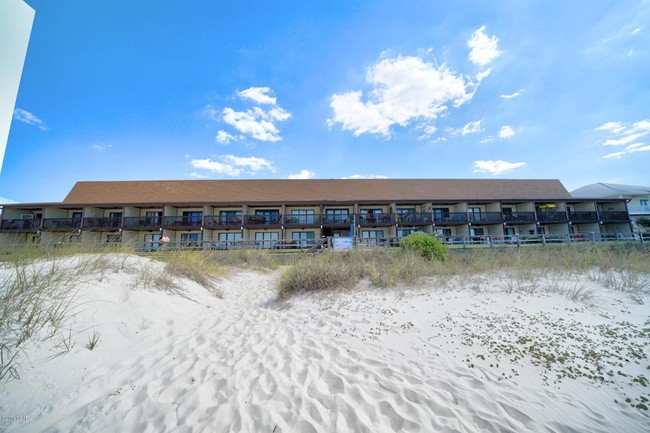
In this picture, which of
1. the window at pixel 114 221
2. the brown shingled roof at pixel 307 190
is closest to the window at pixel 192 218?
the brown shingled roof at pixel 307 190

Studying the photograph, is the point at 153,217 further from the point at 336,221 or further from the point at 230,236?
the point at 336,221

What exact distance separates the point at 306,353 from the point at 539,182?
39.2 metres

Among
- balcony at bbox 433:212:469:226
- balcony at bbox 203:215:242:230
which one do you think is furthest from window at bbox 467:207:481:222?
balcony at bbox 203:215:242:230

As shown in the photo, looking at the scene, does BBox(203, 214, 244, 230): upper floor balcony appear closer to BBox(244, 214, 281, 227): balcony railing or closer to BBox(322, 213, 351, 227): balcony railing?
BBox(244, 214, 281, 227): balcony railing

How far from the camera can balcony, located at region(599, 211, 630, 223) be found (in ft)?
87.7

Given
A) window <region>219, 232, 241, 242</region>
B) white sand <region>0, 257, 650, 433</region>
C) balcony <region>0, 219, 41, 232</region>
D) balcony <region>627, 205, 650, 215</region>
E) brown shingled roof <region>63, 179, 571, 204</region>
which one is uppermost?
brown shingled roof <region>63, 179, 571, 204</region>

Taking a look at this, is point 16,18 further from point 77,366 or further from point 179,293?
point 179,293

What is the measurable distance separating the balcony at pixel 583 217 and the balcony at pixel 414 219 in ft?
49.8

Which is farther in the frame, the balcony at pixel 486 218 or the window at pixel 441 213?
the window at pixel 441 213

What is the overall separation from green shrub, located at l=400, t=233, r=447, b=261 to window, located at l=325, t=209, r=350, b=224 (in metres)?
13.7

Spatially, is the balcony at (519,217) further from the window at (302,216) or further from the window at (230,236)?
the window at (230,236)

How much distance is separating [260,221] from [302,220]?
13.4ft

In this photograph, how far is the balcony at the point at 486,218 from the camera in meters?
25.4

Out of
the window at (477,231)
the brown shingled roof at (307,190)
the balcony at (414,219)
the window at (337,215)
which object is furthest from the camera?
the window at (477,231)
